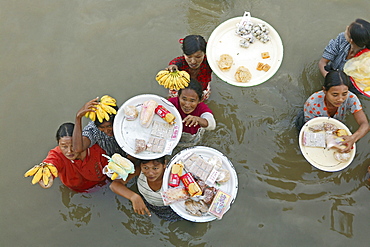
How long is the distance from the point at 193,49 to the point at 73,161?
169cm

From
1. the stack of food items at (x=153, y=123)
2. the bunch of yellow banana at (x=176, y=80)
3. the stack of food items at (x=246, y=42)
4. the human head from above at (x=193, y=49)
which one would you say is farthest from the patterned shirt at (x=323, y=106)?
the stack of food items at (x=153, y=123)

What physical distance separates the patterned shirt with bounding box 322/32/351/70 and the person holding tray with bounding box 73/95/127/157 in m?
2.65

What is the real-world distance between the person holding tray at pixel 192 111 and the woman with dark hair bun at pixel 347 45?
5.32 ft

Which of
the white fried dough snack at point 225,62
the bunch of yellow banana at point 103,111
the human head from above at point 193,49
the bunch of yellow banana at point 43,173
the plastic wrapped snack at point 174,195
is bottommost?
the plastic wrapped snack at point 174,195

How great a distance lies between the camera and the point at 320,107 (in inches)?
128

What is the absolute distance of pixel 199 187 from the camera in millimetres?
2729

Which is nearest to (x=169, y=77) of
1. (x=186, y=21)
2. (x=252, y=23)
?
(x=252, y=23)

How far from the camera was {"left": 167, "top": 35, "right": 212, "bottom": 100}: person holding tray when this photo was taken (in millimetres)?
2990

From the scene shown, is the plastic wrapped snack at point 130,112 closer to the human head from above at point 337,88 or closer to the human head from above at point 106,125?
the human head from above at point 106,125

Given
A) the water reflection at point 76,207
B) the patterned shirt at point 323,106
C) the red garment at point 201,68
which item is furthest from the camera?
the water reflection at point 76,207

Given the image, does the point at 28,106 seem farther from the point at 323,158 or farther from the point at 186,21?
the point at 323,158

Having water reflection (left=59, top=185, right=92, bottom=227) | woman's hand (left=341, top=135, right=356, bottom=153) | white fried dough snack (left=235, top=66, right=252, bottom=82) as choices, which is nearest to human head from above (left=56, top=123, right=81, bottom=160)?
water reflection (left=59, top=185, right=92, bottom=227)

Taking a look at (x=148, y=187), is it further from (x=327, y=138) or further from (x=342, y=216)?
(x=342, y=216)

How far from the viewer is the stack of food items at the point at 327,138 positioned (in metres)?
3.06
